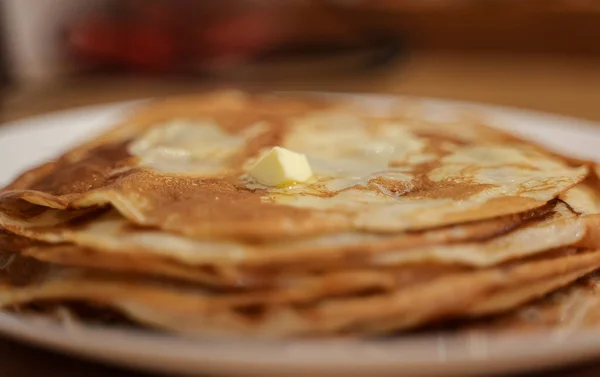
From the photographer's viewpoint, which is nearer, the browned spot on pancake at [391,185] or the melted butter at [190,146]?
the browned spot on pancake at [391,185]

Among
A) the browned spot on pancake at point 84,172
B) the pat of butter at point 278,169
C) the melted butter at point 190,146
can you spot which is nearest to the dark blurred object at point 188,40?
the melted butter at point 190,146

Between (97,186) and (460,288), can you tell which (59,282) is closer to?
(97,186)

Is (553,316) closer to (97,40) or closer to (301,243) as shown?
(301,243)

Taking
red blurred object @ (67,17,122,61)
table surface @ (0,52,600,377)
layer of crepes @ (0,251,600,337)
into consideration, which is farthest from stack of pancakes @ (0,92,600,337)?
red blurred object @ (67,17,122,61)

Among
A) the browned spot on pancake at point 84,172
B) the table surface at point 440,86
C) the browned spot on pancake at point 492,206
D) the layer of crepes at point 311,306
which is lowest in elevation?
the layer of crepes at point 311,306

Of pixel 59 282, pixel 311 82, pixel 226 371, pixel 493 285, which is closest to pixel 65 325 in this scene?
pixel 59 282

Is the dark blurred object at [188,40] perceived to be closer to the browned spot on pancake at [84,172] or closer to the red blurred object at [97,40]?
the red blurred object at [97,40]
